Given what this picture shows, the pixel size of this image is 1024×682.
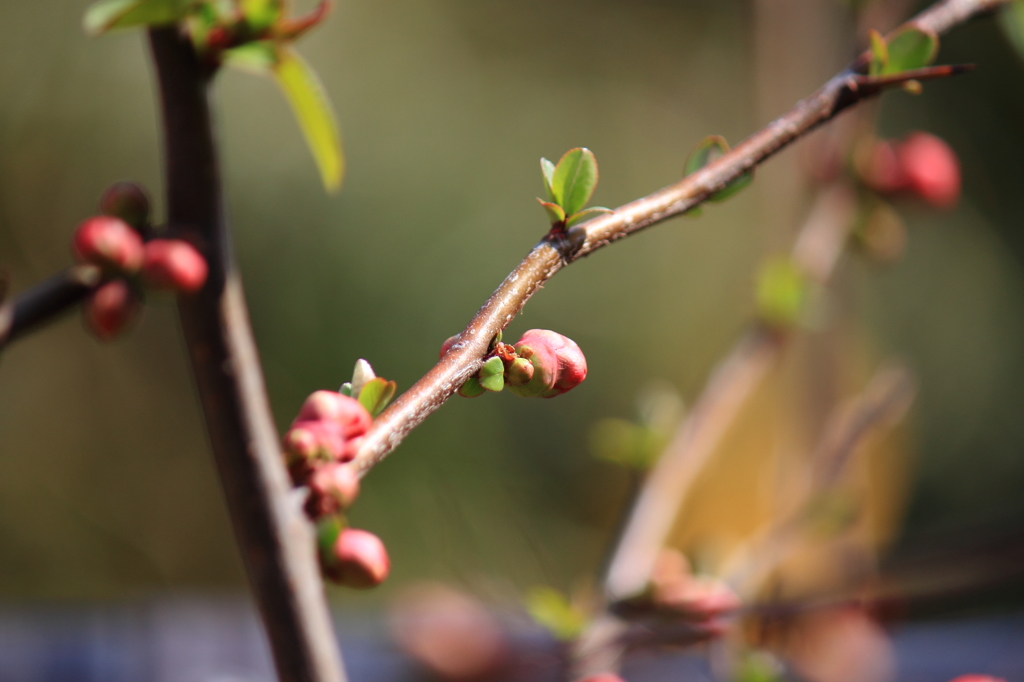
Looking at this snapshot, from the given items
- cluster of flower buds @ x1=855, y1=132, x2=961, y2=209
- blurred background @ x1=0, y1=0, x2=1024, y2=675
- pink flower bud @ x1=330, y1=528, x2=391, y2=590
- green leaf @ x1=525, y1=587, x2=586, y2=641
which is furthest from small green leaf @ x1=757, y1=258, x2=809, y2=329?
blurred background @ x1=0, y1=0, x2=1024, y2=675

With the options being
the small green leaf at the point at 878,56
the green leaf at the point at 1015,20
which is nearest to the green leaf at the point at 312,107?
the small green leaf at the point at 878,56

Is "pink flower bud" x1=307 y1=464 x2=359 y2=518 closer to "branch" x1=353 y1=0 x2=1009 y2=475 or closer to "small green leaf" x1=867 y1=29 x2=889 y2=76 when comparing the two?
"branch" x1=353 y1=0 x2=1009 y2=475

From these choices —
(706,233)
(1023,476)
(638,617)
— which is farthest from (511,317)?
(706,233)

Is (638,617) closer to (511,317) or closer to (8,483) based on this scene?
(511,317)

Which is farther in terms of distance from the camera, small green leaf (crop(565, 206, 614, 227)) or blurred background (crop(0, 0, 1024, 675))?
blurred background (crop(0, 0, 1024, 675))

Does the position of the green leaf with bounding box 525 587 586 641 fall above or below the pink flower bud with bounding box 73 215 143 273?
below

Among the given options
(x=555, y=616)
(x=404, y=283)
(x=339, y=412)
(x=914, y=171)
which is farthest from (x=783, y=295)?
(x=404, y=283)

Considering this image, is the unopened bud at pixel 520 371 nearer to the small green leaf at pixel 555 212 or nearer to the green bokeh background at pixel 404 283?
the small green leaf at pixel 555 212

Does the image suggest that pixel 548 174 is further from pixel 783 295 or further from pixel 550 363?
pixel 783 295
